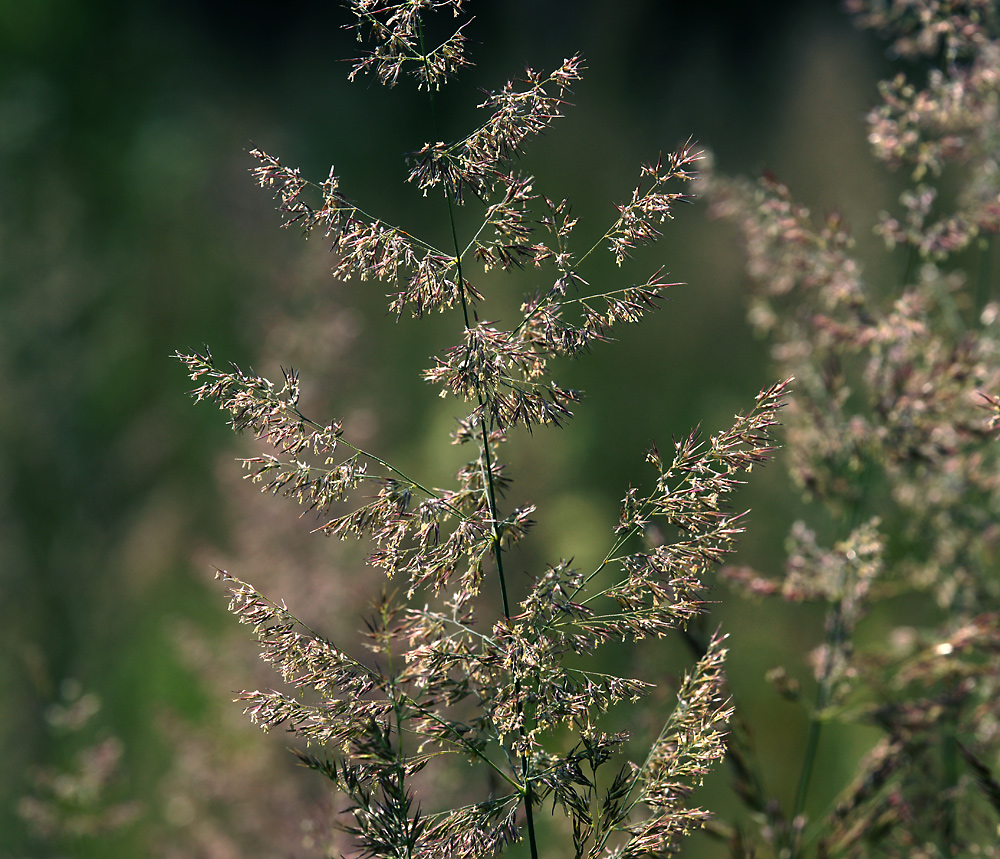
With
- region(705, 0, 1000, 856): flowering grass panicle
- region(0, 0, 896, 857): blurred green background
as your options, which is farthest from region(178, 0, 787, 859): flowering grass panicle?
region(0, 0, 896, 857): blurred green background

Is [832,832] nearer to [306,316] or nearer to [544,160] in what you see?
[306,316]

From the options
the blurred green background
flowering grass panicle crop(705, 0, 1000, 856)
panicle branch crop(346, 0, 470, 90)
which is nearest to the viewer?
panicle branch crop(346, 0, 470, 90)

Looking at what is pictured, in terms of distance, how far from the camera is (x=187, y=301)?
4.29m

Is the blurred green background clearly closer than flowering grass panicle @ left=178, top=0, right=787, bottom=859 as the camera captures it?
No

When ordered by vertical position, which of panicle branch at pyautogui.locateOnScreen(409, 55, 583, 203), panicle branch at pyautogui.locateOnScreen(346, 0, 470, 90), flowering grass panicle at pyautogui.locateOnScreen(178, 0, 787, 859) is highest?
panicle branch at pyautogui.locateOnScreen(346, 0, 470, 90)

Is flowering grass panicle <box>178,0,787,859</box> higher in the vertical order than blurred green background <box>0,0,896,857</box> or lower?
lower

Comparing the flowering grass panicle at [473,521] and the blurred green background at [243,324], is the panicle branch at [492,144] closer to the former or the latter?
the flowering grass panicle at [473,521]

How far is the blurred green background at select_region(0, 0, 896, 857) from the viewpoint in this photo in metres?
3.08

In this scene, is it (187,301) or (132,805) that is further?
(187,301)

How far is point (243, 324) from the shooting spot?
A: 406cm

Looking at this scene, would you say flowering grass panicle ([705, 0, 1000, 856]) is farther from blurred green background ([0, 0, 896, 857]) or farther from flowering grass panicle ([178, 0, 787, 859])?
blurred green background ([0, 0, 896, 857])

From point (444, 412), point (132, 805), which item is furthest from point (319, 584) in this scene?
point (444, 412)

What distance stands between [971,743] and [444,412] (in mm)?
2224

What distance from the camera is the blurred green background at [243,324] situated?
3.08m
